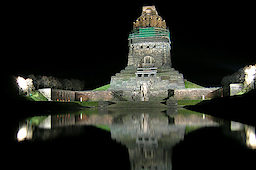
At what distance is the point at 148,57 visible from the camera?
52125 mm

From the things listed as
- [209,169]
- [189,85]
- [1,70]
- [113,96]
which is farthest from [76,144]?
[189,85]

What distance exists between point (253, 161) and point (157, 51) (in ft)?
161

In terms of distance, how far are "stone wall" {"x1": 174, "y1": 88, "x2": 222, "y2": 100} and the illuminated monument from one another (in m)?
3.95

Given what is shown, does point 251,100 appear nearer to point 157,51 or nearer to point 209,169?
point 209,169

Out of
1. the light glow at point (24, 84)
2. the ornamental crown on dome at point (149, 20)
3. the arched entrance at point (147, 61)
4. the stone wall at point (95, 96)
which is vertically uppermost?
the ornamental crown on dome at point (149, 20)

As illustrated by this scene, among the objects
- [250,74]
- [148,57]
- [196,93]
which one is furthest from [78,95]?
[250,74]

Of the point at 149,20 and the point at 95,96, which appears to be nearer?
the point at 95,96

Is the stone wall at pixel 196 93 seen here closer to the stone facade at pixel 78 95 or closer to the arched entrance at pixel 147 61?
the stone facade at pixel 78 95

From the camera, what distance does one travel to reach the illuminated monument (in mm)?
44816

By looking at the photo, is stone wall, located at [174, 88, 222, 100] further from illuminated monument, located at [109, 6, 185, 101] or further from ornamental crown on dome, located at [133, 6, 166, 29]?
ornamental crown on dome, located at [133, 6, 166, 29]

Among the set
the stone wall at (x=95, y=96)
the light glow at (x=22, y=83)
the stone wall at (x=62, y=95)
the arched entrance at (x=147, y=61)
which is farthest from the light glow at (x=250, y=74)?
the light glow at (x=22, y=83)

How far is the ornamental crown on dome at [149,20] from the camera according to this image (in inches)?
2040

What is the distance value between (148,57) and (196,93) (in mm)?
16276

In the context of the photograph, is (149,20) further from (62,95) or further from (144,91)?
(62,95)
